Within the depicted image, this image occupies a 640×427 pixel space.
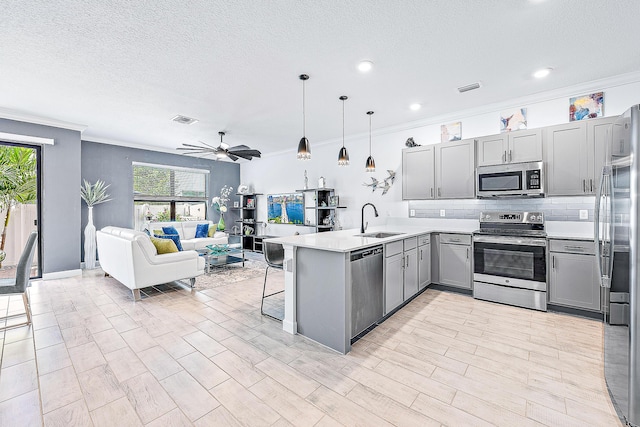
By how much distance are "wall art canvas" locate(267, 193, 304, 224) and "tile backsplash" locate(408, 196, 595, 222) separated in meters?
2.85

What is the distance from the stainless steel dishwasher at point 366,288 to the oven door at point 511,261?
5.56 ft

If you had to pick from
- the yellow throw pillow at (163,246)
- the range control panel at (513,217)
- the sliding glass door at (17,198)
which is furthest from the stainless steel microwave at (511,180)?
the sliding glass door at (17,198)

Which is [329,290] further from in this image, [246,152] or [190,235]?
[190,235]

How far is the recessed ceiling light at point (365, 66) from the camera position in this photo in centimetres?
293

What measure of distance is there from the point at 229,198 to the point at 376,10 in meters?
7.16

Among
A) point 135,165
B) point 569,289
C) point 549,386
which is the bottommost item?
point 549,386

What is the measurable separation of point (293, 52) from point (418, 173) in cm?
279

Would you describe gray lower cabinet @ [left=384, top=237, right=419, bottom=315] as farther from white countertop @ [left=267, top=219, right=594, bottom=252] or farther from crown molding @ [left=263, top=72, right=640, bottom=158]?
crown molding @ [left=263, top=72, right=640, bottom=158]

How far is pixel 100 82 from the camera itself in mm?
3367

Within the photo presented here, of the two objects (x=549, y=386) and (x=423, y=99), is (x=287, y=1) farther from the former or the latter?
(x=549, y=386)

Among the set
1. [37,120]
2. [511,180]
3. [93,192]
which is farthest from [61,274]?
[511,180]

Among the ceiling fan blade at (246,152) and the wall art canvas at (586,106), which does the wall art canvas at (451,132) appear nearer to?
the wall art canvas at (586,106)

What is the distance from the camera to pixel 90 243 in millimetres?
5719

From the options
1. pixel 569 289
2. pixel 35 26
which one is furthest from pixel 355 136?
pixel 35 26
